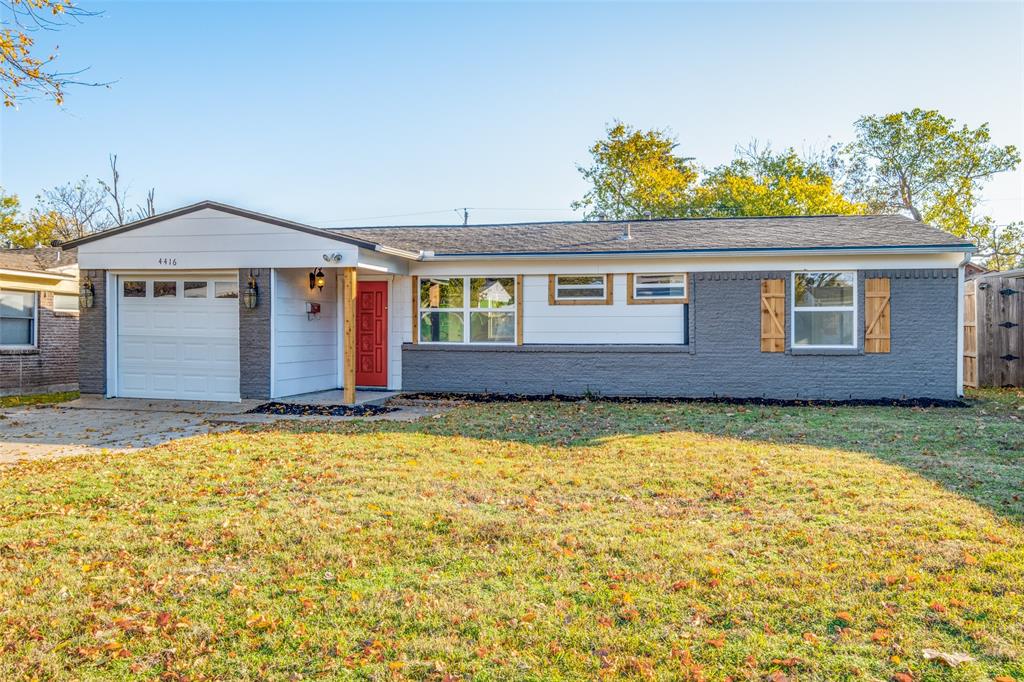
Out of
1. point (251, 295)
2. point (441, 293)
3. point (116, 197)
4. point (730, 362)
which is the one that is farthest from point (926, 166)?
point (116, 197)

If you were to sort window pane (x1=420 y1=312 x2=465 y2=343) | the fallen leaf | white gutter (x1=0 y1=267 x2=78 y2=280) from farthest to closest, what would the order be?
white gutter (x1=0 y1=267 x2=78 y2=280)
window pane (x1=420 y1=312 x2=465 y2=343)
the fallen leaf

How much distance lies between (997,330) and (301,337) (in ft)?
47.1

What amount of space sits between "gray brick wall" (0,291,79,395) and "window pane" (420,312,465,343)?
9.10 m

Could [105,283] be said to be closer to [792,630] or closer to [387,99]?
[387,99]

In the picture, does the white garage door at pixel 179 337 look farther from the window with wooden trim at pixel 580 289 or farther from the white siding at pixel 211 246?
the window with wooden trim at pixel 580 289

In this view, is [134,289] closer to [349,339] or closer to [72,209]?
[349,339]

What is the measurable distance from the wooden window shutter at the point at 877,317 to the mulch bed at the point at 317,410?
8338 mm

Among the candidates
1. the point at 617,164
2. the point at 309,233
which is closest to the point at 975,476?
the point at 309,233

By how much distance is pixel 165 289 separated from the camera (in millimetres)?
12820

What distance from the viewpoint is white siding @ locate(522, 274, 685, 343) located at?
12.8 m

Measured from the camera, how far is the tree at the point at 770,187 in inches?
1112

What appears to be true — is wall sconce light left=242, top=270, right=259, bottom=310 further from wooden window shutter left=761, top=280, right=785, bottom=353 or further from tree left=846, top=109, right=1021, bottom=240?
tree left=846, top=109, right=1021, bottom=240

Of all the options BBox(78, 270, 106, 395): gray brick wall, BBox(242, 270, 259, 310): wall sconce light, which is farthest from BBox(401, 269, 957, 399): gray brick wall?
BBox(78, 270, 106, 395): gray brick wall

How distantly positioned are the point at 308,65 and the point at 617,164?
68.1 ft
